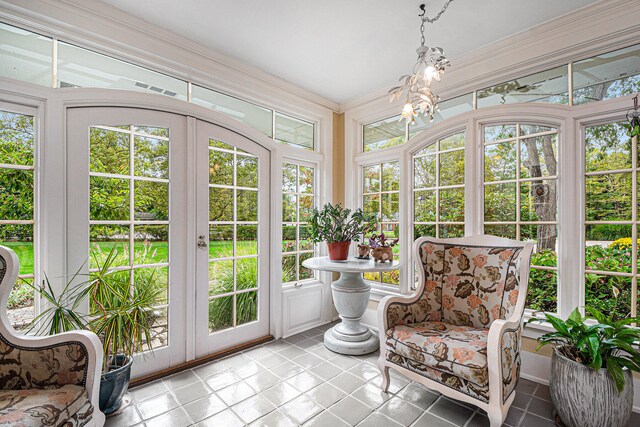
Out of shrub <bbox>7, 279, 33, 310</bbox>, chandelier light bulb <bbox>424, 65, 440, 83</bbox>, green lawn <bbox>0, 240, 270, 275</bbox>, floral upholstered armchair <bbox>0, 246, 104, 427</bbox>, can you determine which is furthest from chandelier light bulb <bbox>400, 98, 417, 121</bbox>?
shrub <bbox>7, 279, 33, 310</bbox>

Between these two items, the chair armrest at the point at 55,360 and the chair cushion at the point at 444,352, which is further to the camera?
the chair cushion at the point at 444,352

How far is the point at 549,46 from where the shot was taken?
7.27ft

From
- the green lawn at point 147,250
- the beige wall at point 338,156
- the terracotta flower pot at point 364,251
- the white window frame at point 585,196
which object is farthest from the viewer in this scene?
the beige wall at point 338,156

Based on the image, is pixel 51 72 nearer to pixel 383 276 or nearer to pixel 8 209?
pixel 8 209

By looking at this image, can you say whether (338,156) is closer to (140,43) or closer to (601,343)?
(140,43)

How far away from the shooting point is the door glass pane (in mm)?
2633

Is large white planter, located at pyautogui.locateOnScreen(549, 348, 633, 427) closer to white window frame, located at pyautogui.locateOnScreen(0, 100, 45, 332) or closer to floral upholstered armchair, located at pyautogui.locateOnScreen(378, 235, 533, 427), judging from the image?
floral upholstered armchair, located at pyautogui.locateOnScreen(378, 235, 533, 427)

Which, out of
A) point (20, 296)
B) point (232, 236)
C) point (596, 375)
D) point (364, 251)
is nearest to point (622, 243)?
point (596, 375)

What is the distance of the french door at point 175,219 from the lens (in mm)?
2059

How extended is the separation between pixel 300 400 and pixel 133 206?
186 cm

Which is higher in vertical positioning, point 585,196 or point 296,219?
point 585,196

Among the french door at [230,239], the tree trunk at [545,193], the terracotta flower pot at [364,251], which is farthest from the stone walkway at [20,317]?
the tree trunk at [545,193]

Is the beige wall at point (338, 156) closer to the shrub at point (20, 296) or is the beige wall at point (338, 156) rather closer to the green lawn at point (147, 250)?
the green lawn at point (147, 250)

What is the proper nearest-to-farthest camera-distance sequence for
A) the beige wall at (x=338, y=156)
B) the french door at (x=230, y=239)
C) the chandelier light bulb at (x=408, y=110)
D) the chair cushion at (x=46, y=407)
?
1. the chair cushion at (x=46, y=407)
2. the chandelier light bulb at (x=408, y=110)
3. the french door at (x=230, y=239)
4. the beige wall at (x=338, y=156)
